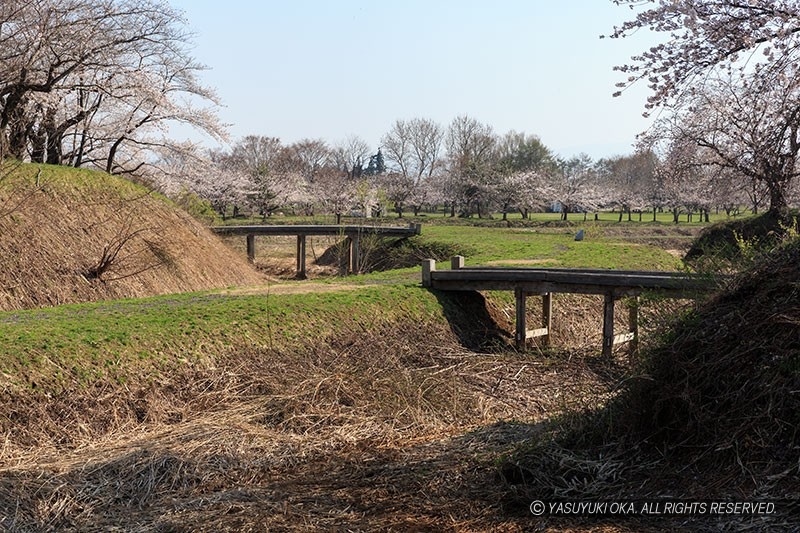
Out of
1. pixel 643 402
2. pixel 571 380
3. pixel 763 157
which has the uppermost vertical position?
pixel 763 157

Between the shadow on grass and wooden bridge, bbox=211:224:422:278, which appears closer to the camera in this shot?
the shadow on grass

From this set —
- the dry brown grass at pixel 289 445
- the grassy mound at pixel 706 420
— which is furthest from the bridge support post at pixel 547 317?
the grassy mound at pixel 706 420

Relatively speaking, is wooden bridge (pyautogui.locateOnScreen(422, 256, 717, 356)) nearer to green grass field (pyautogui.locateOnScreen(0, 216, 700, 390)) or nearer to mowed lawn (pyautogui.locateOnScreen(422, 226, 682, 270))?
green grass field (pyautogui.locateOnScreen(0, 216, 700, 390))

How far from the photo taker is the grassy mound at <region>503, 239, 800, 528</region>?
5.27 metres

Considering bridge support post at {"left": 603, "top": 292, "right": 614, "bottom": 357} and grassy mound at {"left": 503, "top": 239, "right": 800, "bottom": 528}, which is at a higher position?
grassy mound at {"left": 503, "top": 239, "right": 800, "bottom": 528}

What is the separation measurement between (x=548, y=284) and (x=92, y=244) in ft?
36.8

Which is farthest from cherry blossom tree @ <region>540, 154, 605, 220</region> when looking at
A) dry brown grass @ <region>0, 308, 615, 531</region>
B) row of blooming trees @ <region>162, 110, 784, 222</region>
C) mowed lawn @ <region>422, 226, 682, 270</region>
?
dry brown grass @ <region>0, 308, 615, 531</region>

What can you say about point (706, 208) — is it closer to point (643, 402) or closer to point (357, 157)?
point (357, 157)

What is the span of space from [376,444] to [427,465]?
1.77m

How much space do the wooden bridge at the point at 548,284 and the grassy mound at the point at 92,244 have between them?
724 centimetres

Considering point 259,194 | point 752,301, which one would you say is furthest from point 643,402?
point 259,194

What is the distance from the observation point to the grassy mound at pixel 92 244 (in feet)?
57.0

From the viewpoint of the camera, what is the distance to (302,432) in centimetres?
980

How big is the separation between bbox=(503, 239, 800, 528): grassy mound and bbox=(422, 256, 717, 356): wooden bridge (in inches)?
289
